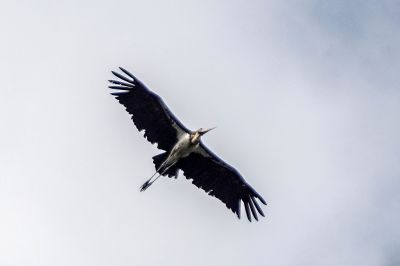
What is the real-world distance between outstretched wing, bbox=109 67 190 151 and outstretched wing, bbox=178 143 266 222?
4.98ft

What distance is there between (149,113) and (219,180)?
17.5 ft

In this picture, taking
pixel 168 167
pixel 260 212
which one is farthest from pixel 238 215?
pixel 168 167

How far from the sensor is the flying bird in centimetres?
5181

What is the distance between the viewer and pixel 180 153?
52594mm

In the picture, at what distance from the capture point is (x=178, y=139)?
172 feet

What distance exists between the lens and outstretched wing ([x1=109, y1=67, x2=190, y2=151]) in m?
51.7

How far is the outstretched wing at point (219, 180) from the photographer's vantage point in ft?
176

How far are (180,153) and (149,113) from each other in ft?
8.35

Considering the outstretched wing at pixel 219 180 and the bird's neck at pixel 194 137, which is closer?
the bird's neck at pixel 194 137

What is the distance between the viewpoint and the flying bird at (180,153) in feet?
170

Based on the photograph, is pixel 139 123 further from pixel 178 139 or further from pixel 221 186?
pixel 221 186

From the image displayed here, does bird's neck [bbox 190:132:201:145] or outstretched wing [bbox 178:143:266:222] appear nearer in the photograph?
bird's neck [bbox 190:132:201:145]

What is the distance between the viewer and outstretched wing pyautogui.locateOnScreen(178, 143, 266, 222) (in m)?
53.5

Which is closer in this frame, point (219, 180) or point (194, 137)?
point (194, 137)
